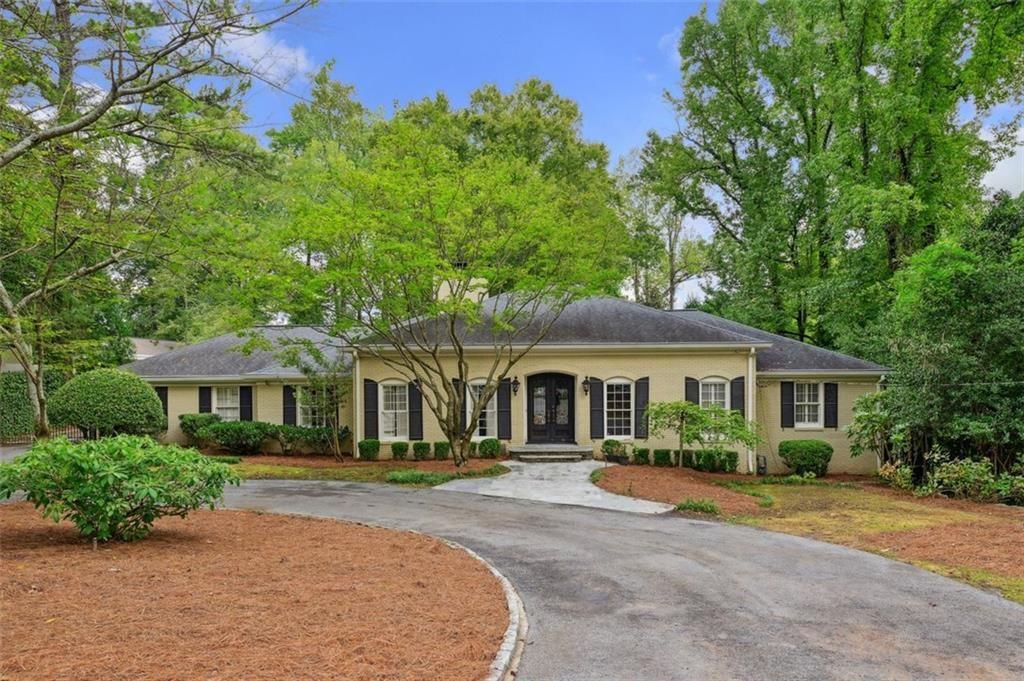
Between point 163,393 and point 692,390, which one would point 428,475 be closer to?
point 692,390

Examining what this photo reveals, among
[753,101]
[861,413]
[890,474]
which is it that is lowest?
[890,474]

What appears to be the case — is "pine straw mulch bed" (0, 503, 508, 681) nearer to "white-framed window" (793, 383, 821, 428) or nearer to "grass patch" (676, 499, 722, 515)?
"grass patch" (676, 499, 722, 515)

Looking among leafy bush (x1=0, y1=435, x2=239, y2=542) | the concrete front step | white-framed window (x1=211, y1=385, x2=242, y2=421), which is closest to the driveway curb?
leafy bush (x1=0, y1=435, x2=239, y2=542)

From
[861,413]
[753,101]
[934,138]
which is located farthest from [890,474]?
[753,101]

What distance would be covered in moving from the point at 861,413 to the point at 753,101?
1528cm

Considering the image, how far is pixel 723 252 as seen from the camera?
87.0 ft

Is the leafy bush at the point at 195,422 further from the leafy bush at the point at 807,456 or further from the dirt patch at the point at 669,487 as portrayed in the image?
the leafy bush at the point at 807,456

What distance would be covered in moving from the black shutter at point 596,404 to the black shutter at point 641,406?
92cm

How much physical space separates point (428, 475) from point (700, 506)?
20.3 feet

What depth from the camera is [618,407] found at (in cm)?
1773

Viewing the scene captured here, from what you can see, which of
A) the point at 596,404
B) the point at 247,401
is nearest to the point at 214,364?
the point at 247,401

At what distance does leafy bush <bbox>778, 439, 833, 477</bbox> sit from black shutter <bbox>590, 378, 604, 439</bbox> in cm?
505

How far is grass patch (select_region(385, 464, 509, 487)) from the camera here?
14.2 m

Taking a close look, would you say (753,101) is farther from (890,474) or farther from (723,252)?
(890,474)
